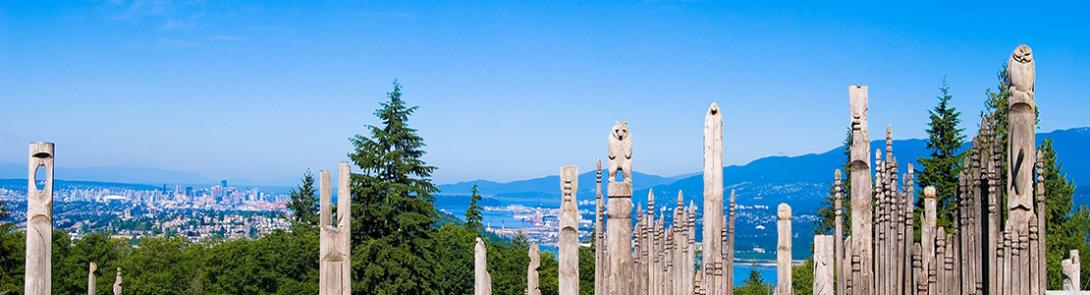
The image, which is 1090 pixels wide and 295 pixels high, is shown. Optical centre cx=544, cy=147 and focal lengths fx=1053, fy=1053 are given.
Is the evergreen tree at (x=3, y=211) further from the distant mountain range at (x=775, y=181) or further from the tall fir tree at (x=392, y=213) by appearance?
the distant mountain range at (x=775, y=181)

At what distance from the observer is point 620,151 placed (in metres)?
8.12

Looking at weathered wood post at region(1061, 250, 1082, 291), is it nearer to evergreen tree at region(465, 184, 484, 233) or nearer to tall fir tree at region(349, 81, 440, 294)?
tall fir tree at region(349, 81, 440, 294)

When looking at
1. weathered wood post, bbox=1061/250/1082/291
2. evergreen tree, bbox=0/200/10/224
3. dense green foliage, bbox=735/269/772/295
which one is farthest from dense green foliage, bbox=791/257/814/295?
evergreen tree, bbox=0/200/10/224

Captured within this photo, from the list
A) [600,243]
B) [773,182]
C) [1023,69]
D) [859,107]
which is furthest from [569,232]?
[773,182]

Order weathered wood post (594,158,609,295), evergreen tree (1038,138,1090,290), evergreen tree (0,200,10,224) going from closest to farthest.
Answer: weathered wood post (594,158,609,295), evergreen tree (1038,138,1090,290), evergreen tree (0,200,10,224)

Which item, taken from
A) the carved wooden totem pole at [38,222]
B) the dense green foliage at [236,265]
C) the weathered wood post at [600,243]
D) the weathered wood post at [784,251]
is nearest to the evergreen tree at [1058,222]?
the weathered wood post at [600,243]

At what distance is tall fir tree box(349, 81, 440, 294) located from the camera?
22953mm

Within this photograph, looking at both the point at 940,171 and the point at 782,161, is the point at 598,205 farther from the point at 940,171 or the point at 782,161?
the point at 782,161

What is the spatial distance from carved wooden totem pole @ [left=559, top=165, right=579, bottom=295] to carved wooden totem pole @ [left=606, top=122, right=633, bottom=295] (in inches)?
13.0

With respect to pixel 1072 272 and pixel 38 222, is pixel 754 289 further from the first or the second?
pixel 38 222

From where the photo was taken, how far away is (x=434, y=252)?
25328 mm

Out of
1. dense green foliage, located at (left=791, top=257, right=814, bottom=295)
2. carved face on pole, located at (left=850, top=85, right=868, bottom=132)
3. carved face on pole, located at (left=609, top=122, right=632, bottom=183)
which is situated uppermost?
carved face on pole, located at (left=850, top=85, right=868, bottom=132)

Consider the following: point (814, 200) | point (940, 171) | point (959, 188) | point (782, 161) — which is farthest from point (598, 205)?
point (782, 161)

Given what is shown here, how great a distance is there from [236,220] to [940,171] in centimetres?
5693
